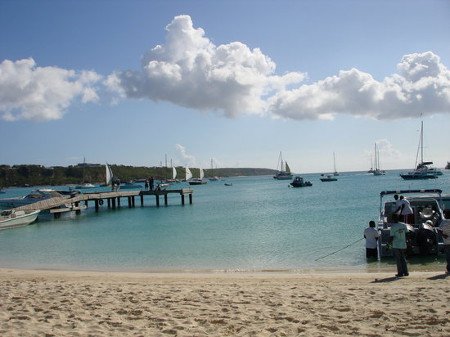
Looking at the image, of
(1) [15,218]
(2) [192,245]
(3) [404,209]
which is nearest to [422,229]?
(3) [404,209]

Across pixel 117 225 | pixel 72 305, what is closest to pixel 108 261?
pixel 72 305

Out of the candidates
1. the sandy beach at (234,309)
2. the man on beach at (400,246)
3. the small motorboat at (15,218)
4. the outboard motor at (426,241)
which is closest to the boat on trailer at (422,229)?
the outboard motor at (426,241)

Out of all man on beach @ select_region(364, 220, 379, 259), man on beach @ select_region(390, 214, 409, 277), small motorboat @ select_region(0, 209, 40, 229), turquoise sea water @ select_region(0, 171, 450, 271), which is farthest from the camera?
small motorboat @ select_region(0, 209, 40, 229)

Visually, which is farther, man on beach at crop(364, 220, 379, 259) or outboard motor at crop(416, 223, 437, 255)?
outboard motor at crop(416, 223, 437, 255)

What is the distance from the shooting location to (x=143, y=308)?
929cm

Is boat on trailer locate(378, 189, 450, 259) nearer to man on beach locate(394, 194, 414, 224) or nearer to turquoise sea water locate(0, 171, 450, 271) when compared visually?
man on beach locate(394, 194, 414, 224)

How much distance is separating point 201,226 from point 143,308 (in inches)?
1024

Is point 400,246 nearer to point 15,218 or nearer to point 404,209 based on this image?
point 404,209

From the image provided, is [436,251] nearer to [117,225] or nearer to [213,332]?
[213,332]

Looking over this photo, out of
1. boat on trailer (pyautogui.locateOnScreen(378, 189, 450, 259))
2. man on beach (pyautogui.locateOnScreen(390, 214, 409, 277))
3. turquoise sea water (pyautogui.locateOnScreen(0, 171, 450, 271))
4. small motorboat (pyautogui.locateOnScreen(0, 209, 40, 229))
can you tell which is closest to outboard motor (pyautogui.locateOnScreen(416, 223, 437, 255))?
boat on trailer (pyautogui.locateOnScreen(378, 189, 450, 259))

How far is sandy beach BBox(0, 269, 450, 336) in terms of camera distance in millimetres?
7625

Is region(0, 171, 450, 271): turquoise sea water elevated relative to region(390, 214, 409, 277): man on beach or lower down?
lower down

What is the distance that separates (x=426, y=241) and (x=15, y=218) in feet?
104

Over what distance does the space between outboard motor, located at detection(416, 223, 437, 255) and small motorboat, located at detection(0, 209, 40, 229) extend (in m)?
30.6
